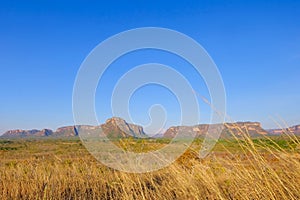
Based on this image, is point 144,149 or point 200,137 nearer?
point 200,137

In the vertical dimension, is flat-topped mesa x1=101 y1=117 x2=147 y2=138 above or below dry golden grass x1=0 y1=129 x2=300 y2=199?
above

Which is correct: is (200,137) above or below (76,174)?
above

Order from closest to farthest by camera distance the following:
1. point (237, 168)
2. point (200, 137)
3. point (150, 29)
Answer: point (237, 168) → point (200, 137) → point (150, 29)

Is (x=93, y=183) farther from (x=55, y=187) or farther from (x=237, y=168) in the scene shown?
(x=237, y=168)

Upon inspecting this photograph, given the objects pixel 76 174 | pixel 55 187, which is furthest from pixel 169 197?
pixel 76 174

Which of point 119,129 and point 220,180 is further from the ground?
point 119,129

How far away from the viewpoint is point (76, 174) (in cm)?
638

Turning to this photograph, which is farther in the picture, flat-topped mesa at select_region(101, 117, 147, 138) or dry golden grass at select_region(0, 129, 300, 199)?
flat-topped mesa at select_region(101, 117, 147, 138)

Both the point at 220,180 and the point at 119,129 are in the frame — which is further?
the point at 119,129

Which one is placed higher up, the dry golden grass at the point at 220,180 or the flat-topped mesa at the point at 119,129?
the flat-topped mesa at the point at 119,129

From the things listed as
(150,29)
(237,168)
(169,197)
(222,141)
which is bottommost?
(169,197)

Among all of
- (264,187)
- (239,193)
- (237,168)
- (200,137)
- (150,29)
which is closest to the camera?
(264,187)

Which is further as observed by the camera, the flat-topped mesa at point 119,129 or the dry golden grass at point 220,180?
the flat-topped mesa at point 119,129

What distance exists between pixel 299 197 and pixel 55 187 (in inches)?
149
